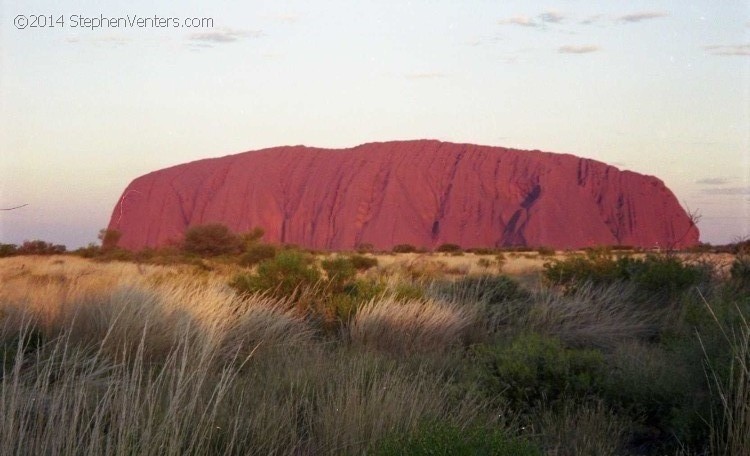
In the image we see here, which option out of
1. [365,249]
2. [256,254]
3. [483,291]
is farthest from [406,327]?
[365,249]

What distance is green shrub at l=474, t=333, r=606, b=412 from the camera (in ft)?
25.3

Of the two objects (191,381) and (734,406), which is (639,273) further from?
(191,381)

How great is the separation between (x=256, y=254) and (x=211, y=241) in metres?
4.30

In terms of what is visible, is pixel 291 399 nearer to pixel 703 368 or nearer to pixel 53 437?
pixel 53 437

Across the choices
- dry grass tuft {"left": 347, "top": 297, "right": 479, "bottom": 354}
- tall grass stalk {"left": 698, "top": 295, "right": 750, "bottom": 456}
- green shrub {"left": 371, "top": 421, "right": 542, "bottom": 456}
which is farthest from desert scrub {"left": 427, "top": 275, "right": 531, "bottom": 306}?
green shrub {"left": 371, "top": 421, "right": 542, "bottom": 456}

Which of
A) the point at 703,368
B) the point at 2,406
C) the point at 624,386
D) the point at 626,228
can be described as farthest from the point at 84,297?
the point at 626,228

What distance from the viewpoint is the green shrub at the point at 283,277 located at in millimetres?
12789

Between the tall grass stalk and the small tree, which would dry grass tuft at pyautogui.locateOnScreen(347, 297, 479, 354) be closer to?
the tall grass stalk

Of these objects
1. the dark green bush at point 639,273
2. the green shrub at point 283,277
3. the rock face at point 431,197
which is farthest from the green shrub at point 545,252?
the green shrub at point 283,277

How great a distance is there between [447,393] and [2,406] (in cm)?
360

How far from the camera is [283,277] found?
13.0 metres

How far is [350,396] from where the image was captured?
19.7ft

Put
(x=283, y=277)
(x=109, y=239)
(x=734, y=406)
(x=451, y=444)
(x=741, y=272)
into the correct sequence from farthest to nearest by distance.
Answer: (x=109, y=239)
(x=741, y=272)
(x=283, y=277)
(x=734, y=406)
(x=451, y=444)

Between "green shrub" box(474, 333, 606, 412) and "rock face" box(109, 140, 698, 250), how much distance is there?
61.9 meters
